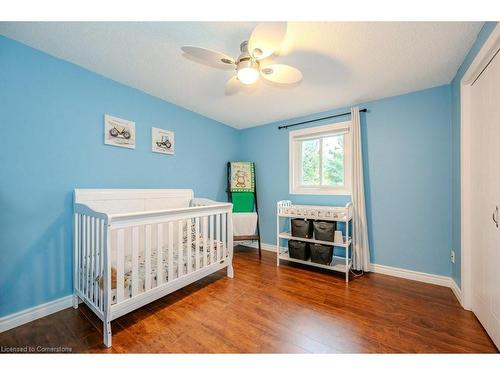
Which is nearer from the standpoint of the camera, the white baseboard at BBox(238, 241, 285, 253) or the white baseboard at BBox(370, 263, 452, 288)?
the white baseboard at BBox(370, 263, 452, 288)

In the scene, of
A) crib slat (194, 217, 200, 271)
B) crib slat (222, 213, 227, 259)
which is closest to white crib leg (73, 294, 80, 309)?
crib slat (194, 217, 200, 271)

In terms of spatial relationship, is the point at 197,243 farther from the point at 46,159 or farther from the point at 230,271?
the point at 46,159

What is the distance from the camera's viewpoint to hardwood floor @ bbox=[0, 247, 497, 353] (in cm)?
124

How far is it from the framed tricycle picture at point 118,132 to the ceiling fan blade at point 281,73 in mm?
1532

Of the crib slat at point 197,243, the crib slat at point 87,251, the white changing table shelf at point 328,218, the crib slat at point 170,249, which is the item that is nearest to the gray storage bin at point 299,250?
the white changing table shelf at point 328,218

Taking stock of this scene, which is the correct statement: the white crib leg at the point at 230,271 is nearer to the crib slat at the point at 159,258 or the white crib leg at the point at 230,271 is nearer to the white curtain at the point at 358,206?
the crib slat at the point at 159,258

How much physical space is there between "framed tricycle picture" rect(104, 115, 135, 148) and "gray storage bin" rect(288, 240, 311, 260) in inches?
87.2

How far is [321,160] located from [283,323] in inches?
85.1

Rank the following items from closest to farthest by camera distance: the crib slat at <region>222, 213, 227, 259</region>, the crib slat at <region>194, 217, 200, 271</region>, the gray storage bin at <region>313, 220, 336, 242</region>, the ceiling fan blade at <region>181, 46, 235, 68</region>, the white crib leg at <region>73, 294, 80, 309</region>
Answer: the ceiling fan blade at <region>181, 46, 235, 68</region> < the white crib leg at <region>73, 294, 80, 309</region> < the crib slat at <region>194, 217, 200, 271</region> < the crib slat at <region>222, 213, 227, 259</region> < the gray storage bin at <region>313, 220, 336, 242</region>

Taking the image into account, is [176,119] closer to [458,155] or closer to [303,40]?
[303,40]

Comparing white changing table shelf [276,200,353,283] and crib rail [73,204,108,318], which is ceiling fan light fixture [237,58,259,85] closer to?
crib rail [73,204,108,318]

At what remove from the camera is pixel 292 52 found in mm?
1532
